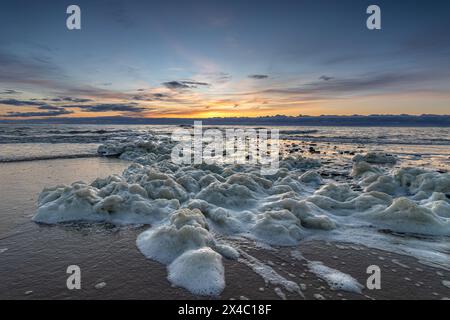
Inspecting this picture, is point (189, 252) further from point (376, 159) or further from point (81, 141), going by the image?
point (81, 141)

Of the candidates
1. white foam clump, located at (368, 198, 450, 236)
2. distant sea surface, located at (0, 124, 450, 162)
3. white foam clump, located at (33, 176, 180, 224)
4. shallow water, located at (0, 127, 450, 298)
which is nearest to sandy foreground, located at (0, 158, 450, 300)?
shallow water, located at (0, 127, 450, 298)

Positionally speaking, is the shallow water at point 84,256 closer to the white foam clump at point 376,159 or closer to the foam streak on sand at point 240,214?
the foam streak on sand at point 240,214

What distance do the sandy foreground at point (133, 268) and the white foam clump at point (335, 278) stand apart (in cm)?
9

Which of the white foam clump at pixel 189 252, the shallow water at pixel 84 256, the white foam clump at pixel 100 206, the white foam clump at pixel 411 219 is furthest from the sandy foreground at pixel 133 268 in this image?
the white foam clump at pixel 411 219

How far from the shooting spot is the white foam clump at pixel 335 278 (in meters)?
3.37

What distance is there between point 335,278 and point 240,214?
255 cm

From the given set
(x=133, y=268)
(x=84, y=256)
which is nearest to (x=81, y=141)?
(x=84, y=256)

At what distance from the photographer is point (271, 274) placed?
3.68 m

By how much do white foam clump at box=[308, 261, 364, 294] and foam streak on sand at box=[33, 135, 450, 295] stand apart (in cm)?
1

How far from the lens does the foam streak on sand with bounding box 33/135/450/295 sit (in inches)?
150
